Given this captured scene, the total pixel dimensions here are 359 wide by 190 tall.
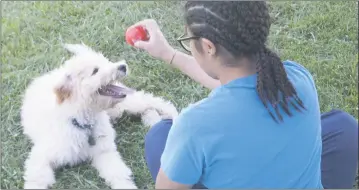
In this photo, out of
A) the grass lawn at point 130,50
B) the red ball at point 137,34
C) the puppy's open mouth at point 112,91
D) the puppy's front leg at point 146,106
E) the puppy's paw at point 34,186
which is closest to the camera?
the red ball at point 137,34

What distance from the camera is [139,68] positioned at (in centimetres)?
396

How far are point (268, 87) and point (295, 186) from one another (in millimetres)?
416

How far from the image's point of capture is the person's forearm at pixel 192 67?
107 inches

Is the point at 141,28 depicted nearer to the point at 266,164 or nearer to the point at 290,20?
the point at 266,164

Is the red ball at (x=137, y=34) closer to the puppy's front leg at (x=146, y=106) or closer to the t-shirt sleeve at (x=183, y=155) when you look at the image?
the puppy's front leg at (x=146, y=106)

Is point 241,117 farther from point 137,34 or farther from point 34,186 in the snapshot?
point 34,186

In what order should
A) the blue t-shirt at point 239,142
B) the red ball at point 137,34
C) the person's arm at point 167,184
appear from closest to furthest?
1. the blue t-shirt at point 239,142
2. the person's arm at point 167,184
3. the red ball at point 137,34

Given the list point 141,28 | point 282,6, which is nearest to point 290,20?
point 282,6

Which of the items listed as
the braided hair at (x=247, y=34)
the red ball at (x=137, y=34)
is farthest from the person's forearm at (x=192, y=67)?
the braided hair at (x=247, y=34)

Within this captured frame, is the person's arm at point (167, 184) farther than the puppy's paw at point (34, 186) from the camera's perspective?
No

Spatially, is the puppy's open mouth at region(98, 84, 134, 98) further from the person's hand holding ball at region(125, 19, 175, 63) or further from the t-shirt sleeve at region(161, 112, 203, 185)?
the t-shirt sleeve at region(161, 112, 203, 185)

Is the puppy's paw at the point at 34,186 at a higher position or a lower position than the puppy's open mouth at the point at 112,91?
lower

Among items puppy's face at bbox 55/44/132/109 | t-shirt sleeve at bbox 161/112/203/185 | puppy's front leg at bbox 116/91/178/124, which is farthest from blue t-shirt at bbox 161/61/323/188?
puppy's front leg at bbox 116/91/178/124

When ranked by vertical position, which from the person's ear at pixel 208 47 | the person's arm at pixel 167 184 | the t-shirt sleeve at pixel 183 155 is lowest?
the person's arm at pixel 167 184
